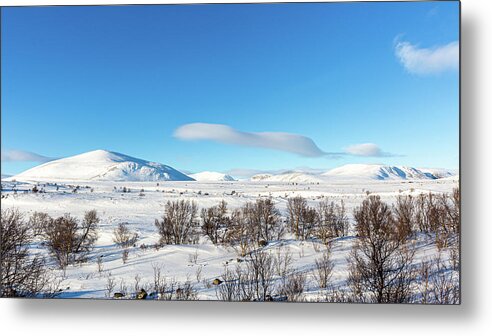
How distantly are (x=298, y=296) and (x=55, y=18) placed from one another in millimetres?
3225

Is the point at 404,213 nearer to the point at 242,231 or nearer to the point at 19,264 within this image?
the point at 242,231

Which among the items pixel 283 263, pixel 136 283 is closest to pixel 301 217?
pixel 283 263

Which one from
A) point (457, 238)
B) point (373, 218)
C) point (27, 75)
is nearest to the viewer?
point (457, 238)

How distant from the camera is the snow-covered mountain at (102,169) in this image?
10.9 ft

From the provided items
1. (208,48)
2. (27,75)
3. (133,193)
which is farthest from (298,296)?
(27,75)

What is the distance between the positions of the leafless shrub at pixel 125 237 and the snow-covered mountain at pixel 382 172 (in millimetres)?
1882

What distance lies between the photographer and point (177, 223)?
3.37m

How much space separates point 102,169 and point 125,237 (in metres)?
0.62

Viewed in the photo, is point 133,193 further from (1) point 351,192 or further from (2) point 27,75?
(1) point 351,192

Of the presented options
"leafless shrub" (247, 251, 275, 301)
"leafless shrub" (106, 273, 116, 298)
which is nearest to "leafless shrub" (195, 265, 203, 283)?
"leafless shrub" (247, 251, 275, 301)

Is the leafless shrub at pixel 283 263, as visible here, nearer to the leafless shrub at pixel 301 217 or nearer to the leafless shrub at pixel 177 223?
the leafless shrub at pixel 301 217

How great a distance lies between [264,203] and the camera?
3305mm

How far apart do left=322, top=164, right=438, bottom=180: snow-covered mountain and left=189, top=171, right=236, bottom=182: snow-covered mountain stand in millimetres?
1006

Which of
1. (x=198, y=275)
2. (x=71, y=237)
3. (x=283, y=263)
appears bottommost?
(x=198, y=275)
